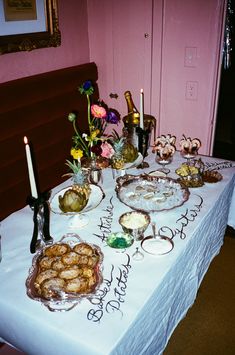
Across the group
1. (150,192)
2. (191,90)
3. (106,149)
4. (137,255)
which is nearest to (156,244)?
(137,255)

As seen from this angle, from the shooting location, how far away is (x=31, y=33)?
266 centimetres

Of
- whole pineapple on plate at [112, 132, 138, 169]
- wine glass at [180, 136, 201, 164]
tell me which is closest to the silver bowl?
whole pineapple on plate at [112, 132, 138, 169]

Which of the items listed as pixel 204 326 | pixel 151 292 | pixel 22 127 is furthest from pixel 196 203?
pixel 22 127

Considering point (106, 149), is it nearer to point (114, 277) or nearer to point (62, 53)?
point (114, 277)

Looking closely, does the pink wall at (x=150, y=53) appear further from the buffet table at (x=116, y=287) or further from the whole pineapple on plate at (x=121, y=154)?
the buffet table at (x=116, y=287)

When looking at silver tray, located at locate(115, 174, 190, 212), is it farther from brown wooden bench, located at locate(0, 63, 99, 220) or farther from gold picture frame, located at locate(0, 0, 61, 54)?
gold picture frame, located at locate(0, 0, 61, 54)

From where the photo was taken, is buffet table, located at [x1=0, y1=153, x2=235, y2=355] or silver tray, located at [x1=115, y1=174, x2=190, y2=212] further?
silver tray, located at [x1=115, y1=174, x2=190, y2=212]

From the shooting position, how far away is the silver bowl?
1.51m

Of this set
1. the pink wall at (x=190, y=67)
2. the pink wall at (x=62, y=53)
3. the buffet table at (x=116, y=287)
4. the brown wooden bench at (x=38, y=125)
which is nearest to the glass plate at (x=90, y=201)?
the buffet table at (x=116, y=287)

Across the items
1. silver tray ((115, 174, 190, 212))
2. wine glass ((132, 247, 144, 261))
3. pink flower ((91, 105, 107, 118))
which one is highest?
pink flower ((91, 105, 107, 118))

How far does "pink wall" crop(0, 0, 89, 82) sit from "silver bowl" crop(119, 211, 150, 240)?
1.61 metres

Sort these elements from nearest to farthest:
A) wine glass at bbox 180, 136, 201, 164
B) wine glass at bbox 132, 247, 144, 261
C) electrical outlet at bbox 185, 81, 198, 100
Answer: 1. wine glass at bbox 132, 247, 144, 261
2. wine glass at bbox 180, 136, 201, 164
3. electrical outlet at bbox 185, 81, 198, 100

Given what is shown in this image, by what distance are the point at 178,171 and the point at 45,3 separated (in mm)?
1790

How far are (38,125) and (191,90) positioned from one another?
1.43 metres
